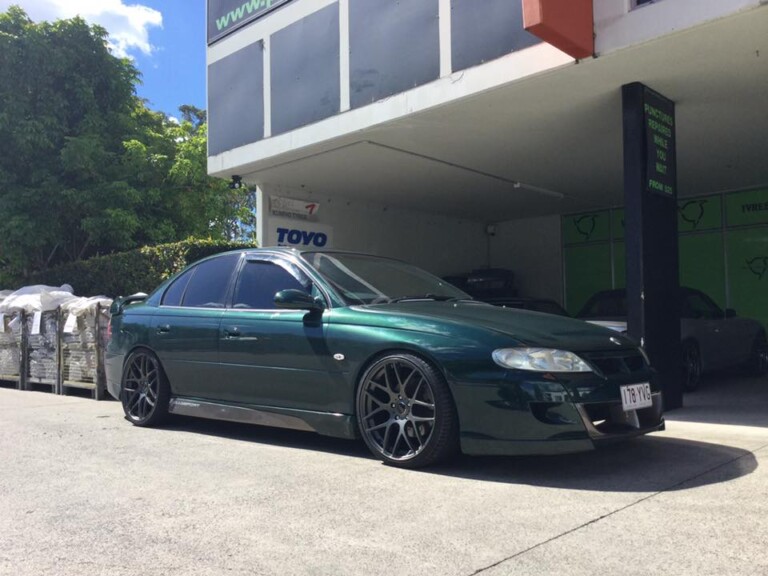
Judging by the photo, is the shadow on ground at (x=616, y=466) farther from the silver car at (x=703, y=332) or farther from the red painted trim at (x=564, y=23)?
the red painted trim at (x=564, y=23)

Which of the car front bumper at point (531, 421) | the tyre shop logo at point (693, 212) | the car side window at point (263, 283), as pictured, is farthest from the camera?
the tyre shop logo at point (693, 212)

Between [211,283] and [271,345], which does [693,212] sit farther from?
[271,345]

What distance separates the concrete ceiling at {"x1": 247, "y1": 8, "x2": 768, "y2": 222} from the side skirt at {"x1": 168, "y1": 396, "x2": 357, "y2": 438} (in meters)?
4.19

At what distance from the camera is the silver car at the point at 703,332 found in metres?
8.57

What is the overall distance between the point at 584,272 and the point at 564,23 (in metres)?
10.6

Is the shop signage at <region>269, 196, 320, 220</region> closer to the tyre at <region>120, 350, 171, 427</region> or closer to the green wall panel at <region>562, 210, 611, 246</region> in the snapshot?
the tyre at <region>120, 350, 171, 427</region>

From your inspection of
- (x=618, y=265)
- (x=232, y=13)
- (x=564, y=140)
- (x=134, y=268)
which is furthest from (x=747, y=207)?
(x=134, y=268)

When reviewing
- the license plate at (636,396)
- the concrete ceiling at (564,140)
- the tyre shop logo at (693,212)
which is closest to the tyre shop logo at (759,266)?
the tyre shop logo at (693,212)

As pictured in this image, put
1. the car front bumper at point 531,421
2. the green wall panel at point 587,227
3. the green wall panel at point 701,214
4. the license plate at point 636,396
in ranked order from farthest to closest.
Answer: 1. the green wall panel at point 587,227
2. the green wall panel at point 701,214
3. the license plate at point 636,396
4. the car front bumper at point 531,421

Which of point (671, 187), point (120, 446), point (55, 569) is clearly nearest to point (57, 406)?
point (120, 446)

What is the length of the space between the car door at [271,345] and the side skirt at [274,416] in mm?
A: 56

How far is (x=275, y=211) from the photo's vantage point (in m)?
11.6

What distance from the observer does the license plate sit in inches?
165

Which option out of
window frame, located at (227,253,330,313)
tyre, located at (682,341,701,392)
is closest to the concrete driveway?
window frame, located at (227,253,330,313)
